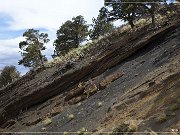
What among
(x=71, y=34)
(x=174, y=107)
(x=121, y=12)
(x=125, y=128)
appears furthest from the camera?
(x=71, y=34)

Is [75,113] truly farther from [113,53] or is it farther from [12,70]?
[12,70]

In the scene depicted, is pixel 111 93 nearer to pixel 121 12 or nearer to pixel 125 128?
pixel 125 128

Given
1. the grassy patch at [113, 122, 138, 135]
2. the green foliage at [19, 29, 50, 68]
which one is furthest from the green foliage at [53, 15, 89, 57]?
the grassy patch at [113, 122, 138, 135]

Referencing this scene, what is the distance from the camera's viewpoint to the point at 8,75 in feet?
336

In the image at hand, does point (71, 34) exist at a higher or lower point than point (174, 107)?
higher

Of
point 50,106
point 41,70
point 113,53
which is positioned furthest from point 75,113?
point 41,70

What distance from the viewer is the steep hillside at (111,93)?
21.8 metres

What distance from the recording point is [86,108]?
104ft

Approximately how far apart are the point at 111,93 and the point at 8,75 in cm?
7414

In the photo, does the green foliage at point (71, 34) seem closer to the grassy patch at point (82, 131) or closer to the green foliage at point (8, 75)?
the green foliage at point (8, 75)

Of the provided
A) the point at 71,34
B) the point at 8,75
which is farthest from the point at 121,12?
the point at 8,75

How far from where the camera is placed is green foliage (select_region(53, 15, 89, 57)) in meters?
86.9

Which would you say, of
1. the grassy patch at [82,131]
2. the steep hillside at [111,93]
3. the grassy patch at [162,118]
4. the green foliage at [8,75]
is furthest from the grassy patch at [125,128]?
the green foliage at [8,75]

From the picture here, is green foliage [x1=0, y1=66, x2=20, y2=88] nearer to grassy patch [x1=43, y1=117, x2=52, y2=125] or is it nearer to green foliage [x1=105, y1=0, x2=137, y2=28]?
green foliage [x1=105, y1=0, x2=137, y2=28]
